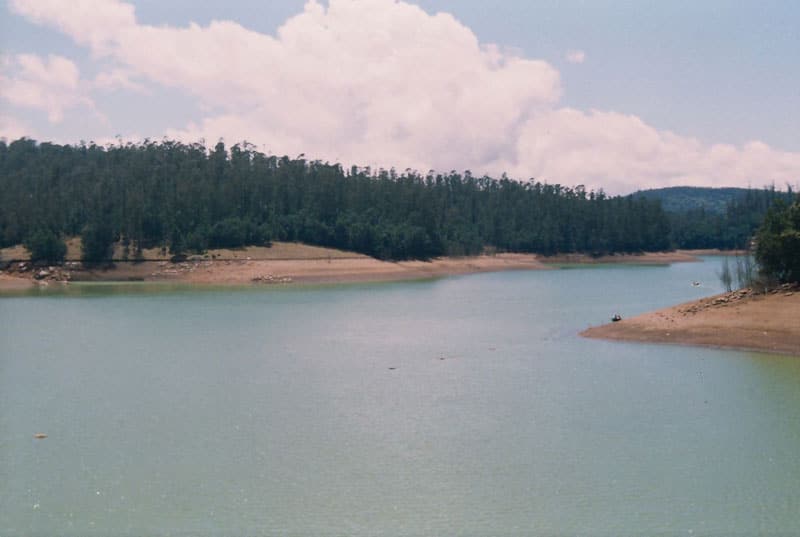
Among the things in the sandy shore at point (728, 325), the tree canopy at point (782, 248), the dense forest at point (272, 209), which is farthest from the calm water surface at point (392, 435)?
the dense forest at point (272, 209)

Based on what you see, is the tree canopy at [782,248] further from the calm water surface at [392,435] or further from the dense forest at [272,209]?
the dense forest at [272,209]

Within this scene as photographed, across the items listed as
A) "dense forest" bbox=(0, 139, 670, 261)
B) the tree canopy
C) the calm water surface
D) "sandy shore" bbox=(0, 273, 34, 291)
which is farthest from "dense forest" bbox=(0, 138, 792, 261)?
the calm water surface

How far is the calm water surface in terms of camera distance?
17656 mm

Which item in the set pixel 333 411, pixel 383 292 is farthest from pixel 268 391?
pixel 383 292

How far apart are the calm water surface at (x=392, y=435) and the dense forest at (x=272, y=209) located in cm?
6463

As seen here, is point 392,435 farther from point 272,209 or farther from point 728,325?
point 272,209

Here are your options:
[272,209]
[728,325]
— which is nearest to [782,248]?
[728,325]

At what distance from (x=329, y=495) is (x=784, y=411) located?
638 inches

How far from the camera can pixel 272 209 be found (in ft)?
416

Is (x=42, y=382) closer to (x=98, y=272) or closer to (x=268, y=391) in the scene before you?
(x=268, y=391)

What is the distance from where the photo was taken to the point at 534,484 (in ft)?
64.1

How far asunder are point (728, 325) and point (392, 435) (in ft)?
77.9

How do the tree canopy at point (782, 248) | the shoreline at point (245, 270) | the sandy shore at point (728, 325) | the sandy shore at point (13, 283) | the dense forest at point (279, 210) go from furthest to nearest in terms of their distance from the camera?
1. the dense forest at point (279, 210)
2. the shoreline at point (245, 270)
3. the sandy shore at point (13, 283)
4. the tree canopy at point (782, 248)
5. the sandy shore at point (728, 325)

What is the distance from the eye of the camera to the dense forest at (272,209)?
362 ft
